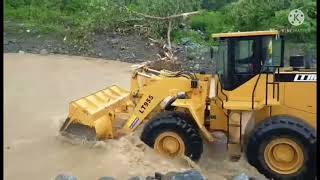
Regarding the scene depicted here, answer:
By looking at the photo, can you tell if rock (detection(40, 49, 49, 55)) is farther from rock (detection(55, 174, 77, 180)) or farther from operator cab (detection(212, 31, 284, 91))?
rock (detection(55, 174, 77, 180))

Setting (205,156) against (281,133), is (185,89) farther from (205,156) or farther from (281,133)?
(281,133)

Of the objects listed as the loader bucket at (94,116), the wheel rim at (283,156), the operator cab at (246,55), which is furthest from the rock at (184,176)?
the loader bucket at (94,116)

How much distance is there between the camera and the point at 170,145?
22.4ft

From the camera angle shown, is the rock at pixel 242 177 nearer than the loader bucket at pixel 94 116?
Yes

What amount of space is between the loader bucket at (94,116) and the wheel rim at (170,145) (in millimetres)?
843

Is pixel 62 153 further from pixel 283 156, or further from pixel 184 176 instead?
pixel 283 156

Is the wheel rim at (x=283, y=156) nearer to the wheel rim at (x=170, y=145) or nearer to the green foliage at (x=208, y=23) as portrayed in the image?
the wheel rim at (x=170, y=145)

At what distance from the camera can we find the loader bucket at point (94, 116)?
7266 millimetres

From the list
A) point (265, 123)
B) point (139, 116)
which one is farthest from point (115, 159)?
point (265, 123)

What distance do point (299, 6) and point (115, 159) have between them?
14624 millimetres

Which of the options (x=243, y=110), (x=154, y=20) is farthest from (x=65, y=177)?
(x=154, y=20)

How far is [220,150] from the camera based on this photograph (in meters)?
7.13

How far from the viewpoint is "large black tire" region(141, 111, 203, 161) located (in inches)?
264

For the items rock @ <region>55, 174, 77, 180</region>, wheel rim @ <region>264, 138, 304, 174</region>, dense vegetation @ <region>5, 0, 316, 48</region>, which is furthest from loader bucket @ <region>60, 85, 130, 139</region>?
dense vegetation @ <region>5, 0, 316, 48</region>
